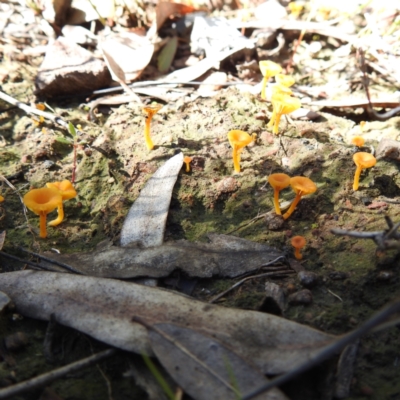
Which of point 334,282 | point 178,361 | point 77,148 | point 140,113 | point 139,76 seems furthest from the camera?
point 139,76

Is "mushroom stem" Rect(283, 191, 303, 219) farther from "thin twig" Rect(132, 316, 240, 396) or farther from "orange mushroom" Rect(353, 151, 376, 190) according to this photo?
"thin twig" Rect(132, 316, 240, 396)

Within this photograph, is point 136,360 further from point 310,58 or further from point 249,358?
point 310,58

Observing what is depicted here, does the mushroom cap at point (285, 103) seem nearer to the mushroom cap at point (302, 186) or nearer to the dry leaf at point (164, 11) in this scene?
the mushroom cap at point (302, 186)

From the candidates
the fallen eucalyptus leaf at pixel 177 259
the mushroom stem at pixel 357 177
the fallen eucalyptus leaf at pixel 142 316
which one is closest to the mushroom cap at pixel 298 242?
the fallen eucalyptus leaf at pixel 177 259

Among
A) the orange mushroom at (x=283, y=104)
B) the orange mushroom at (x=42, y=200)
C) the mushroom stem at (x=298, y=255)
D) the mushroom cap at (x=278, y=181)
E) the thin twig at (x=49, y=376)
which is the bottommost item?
the thin twig at (x=49, y=376)

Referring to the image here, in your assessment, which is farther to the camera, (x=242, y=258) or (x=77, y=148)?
(x=77, y=148)

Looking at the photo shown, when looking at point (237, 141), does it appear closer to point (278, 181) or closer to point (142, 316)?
point (278, 181)

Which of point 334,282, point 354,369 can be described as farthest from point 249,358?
point 334,282
